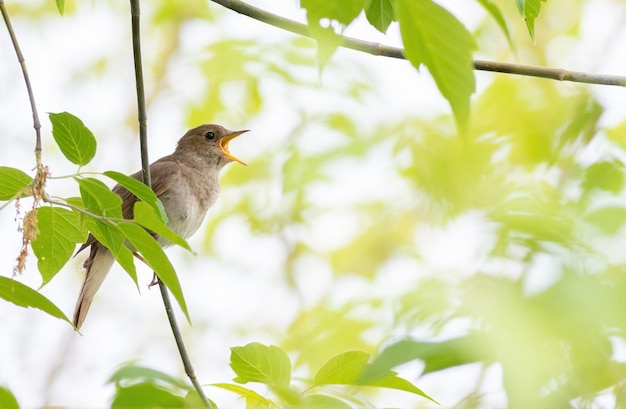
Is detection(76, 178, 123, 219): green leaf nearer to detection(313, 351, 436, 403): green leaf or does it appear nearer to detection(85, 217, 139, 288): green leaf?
detection(85, 217, 139, 288): green leaf

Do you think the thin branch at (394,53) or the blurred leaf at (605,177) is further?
the thin branch at (394,53)

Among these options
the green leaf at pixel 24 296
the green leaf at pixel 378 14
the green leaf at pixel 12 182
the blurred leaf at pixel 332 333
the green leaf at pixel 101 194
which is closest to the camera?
the green leaf at pixel 24 296

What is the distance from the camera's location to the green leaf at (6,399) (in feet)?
4.19

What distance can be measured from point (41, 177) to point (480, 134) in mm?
2923

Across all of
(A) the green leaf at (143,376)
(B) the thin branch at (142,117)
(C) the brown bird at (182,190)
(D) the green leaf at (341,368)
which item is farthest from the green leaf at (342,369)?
(C) the brown bird at (182,190)

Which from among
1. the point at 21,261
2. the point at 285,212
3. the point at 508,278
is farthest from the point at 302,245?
the point at 508,278

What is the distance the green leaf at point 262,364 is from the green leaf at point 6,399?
0.86 metres

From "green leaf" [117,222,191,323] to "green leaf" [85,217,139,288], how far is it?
0.10 meters

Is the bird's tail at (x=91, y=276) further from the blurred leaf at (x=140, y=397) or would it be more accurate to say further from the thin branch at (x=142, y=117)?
the blurred leaf at (x=140, y=397)

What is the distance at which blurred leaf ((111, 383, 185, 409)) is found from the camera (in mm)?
1232

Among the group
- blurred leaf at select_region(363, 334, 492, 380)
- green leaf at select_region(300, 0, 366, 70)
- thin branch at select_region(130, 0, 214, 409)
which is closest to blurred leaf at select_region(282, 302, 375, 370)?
thin branch at select_region(130, 0, 214, 409)

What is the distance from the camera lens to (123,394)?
1235mm

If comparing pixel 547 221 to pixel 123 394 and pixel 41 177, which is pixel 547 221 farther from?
pixel 41 177

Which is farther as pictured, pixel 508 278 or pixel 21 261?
pixel 21 261
